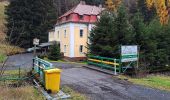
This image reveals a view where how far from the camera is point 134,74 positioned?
21.7 metres

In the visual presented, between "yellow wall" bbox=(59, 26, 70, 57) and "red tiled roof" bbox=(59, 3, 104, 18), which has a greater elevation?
"red tiled roof" bbox=(59, 3, 104, 18)

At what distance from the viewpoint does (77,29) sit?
48.8 meters

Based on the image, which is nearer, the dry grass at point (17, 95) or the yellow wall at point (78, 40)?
the dry grass at point (17, 95)

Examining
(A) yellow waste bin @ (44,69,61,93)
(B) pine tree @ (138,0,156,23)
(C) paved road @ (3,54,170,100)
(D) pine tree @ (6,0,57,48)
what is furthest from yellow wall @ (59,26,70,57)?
(A) yellow waste bin @ (44,69,61,93)

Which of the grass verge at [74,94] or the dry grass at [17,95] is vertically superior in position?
the dry grass at [17,95]

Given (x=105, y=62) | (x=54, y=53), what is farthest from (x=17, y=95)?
(x=54, y=53)

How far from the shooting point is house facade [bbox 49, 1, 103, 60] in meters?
48.2

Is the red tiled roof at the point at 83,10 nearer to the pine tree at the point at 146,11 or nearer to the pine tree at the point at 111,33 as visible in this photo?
the pine tree at the point at 146,11

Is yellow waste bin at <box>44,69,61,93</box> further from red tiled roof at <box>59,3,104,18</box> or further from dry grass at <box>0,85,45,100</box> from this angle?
red tiled roof at <box>59,3,104,18</box>

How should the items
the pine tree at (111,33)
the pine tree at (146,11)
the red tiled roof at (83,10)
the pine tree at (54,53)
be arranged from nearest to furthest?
the pine tree at (111,33) < the pine tree at (54,53) < the red tiled roof at (83,10) < the pine tree at (146,11)

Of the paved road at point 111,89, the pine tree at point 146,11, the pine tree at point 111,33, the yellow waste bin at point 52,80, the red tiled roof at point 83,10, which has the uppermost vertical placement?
Answer: the pine tree at point 146,11

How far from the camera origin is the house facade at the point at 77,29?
48.2 metres

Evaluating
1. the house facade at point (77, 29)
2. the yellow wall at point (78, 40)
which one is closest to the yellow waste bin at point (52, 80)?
the house facade at point (77, 29)

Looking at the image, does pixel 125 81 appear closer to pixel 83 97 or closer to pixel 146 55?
pixel 83 97
